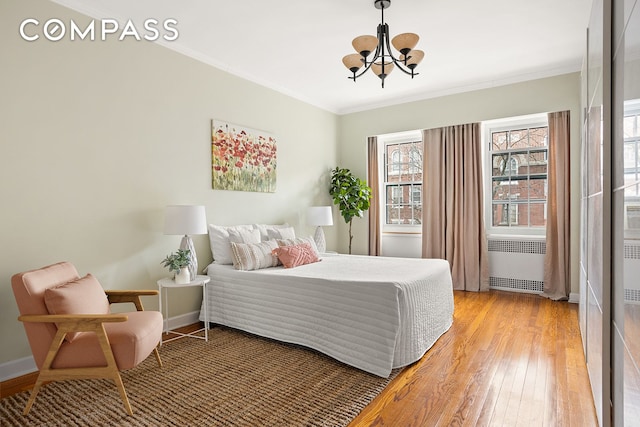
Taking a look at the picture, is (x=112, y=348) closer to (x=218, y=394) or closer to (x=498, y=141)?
(x=218, y=394)

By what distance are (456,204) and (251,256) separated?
3053 millimetres

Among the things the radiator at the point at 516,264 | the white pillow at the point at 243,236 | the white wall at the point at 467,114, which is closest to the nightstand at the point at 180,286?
the white pillow at the point at 243,236

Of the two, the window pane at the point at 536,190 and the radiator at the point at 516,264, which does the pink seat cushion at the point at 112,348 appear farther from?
the window pane at the point at 536,190

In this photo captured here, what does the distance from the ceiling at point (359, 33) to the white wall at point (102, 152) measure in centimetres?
32

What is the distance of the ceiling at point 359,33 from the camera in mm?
3004

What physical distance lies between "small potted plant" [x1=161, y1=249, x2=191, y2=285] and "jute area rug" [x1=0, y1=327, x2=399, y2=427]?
59 cm

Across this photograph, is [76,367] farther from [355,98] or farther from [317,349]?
[355,98]

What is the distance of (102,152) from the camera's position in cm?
309

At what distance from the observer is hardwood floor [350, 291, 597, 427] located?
205cm

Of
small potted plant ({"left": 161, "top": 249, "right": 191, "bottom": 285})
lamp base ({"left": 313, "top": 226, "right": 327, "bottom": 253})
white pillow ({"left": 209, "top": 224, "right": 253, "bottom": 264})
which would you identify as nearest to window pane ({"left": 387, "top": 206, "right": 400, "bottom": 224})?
Answer: lamp base ({"left": 313, "top": 226, "right": 327, "bottom": 253})

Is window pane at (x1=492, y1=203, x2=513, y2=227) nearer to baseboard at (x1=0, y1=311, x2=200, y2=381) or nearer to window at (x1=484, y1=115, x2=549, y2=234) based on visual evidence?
window at (x1=484, y1=115, x2=549, y2=234)

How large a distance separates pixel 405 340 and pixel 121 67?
10.6 feet

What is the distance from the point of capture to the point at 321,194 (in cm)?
577

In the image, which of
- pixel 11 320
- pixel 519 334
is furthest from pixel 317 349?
pixel 11 320
